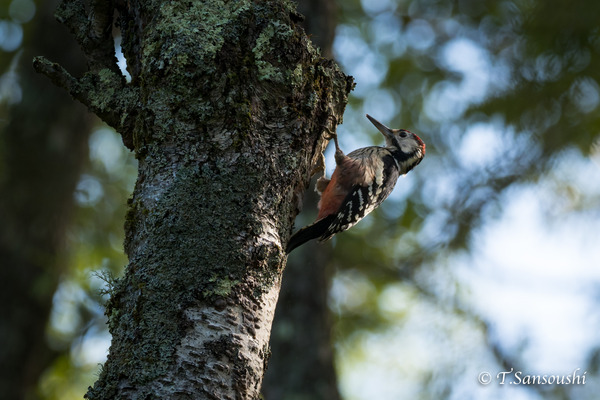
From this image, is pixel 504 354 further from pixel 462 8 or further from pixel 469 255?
pixel 462 8

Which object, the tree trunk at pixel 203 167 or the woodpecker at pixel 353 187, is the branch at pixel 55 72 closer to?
the tree trunk at pixel 203 167

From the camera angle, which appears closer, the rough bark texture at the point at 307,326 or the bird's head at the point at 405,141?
the rough bark texture at the point at 307,326

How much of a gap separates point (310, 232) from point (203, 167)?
1958mm

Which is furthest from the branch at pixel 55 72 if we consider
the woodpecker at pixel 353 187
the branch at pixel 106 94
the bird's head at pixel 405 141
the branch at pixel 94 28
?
the bird's head at pixel 405 141

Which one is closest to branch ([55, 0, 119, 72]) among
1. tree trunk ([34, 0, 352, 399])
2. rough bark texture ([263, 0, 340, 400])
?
tree trunk ([34, 0, 352, 399])

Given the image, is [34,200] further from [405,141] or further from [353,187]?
[405,141]

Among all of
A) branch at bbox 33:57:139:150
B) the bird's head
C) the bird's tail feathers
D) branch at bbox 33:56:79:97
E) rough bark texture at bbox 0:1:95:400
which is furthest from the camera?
the bird's head

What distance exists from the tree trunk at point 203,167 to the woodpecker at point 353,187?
161 centimetres

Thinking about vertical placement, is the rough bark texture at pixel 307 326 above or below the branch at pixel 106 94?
above

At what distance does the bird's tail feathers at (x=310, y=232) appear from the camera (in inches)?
150

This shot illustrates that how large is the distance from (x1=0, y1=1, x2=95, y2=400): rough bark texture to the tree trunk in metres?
3.34

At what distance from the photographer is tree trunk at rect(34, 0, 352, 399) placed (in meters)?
1.89

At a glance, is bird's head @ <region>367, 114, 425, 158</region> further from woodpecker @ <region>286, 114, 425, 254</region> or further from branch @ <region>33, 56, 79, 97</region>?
branch @ <region>33, 56, 79, 97</region>

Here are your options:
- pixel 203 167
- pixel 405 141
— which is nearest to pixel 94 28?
pixel 203 167
